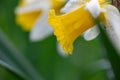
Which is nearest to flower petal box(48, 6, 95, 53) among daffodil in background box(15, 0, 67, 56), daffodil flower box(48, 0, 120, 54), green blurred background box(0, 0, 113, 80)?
daffodil flower box(48, 0, 120, 54)

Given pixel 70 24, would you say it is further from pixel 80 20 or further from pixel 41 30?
pixel 41 30

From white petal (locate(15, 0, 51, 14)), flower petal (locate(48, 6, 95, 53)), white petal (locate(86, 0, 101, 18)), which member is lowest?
white petal (locate(15, 0, 51, 14))

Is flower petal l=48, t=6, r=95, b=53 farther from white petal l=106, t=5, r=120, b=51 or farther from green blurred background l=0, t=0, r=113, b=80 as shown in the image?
green blurred background l=0, t=0, r=113, b=80

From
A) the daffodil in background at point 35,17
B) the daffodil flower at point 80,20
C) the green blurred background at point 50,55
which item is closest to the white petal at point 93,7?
the daffodil flower at point 80,20

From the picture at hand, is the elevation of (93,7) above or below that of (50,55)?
above

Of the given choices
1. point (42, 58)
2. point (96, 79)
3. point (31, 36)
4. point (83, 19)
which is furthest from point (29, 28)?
point (83, 19)

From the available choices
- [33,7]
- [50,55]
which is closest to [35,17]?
[33,7]
